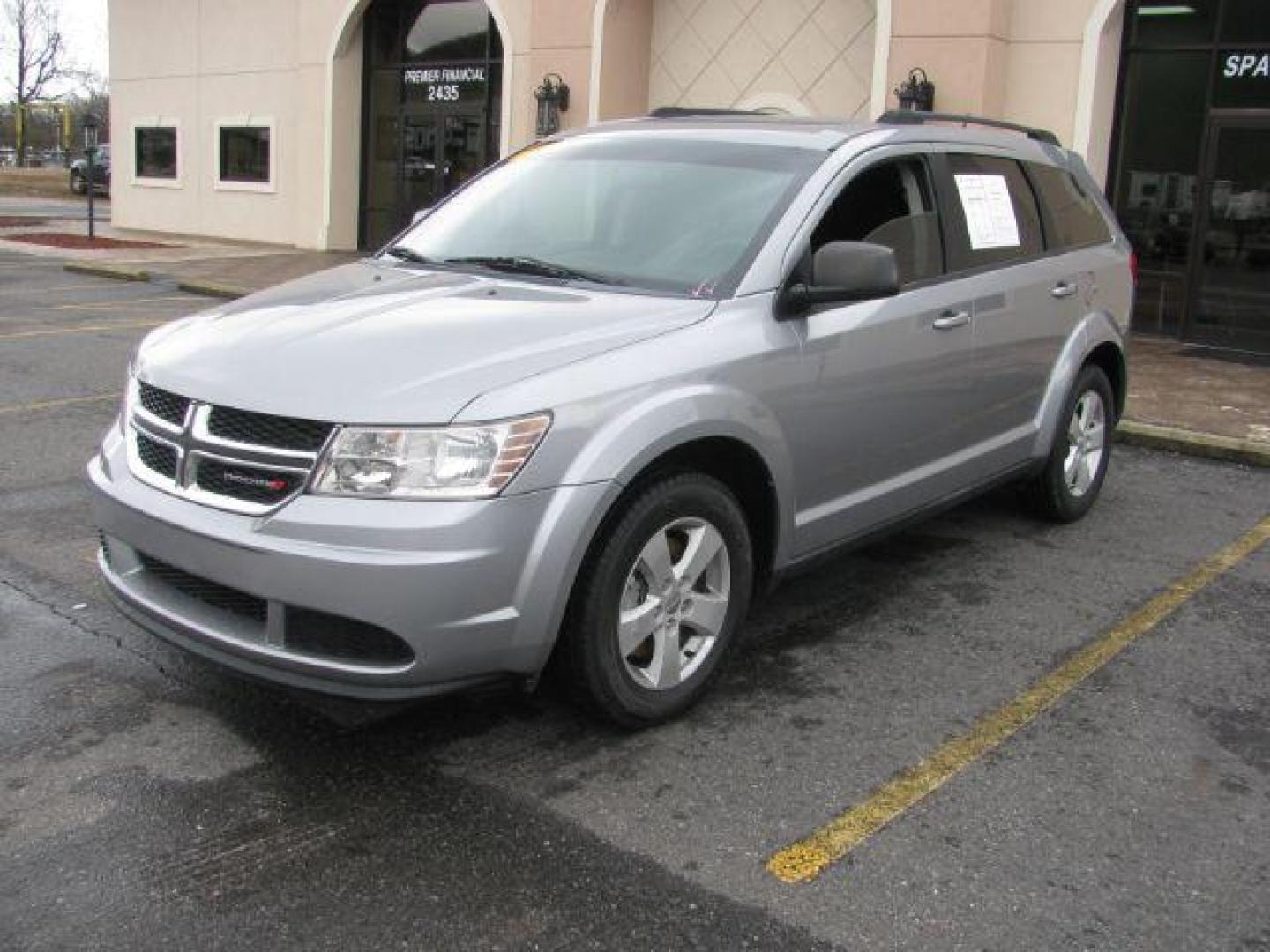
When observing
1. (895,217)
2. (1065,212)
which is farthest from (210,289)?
(895,217)

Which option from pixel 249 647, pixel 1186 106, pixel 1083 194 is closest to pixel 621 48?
pixel 1186 106

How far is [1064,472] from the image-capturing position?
618 cm

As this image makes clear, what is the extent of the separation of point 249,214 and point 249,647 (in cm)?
2129

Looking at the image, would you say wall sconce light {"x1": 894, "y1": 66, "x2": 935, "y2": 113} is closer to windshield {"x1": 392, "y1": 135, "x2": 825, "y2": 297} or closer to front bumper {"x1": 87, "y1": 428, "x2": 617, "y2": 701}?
windshield {"x1": 392, "y1": 135, "x2": 825, "y2": 297}

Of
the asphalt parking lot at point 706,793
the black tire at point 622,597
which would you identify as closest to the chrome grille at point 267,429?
the black tire at point 622,597

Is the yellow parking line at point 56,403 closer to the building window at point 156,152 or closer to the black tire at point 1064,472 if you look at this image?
the black tire at point 1064,472

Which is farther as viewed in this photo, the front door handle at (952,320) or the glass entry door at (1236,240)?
the glass entry door at (1236,240)

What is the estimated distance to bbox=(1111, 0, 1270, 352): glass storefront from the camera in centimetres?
Answer: 1255

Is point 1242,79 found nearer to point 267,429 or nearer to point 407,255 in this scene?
point 407,255

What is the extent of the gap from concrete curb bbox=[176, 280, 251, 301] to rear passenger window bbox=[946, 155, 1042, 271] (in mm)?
10906

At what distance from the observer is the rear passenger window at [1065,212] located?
5.93 meters

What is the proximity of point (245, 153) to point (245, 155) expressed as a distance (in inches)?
1.3

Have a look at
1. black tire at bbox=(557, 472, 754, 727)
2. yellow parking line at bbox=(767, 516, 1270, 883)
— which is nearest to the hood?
black tire at bbox=(557, 472, 754, 727)

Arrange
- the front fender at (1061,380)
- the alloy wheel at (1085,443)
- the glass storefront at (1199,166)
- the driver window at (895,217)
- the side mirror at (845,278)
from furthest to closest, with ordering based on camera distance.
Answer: the glass storefront at (1199,166), the alloy wheel at (1085,443), the front fender at (1061,380), the driver window at (895,217), the side mirror at (845,278)
